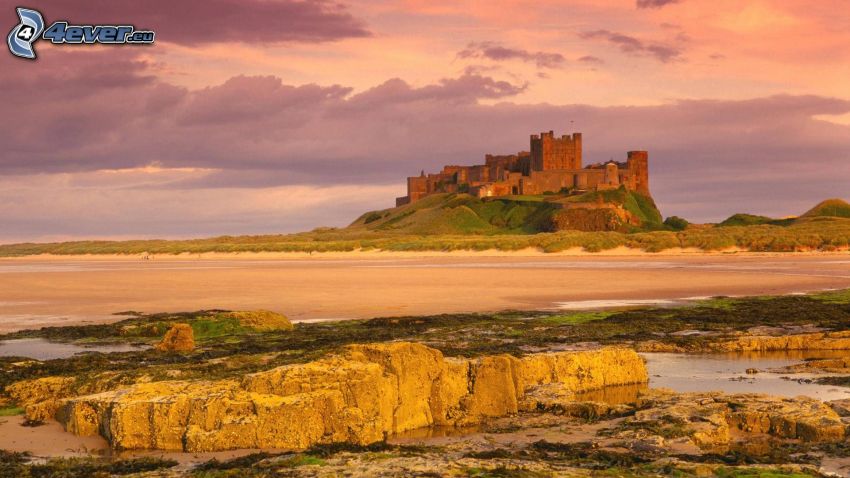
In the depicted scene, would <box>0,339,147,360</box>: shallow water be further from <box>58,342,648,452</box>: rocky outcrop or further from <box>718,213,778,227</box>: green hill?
<box>718,213,778,227</box>: green hill

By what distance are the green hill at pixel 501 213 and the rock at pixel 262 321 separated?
313ft

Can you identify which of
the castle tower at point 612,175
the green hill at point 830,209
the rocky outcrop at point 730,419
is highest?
the castle tower at point 612,175

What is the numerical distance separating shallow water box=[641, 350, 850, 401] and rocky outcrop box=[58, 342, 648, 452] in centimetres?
338

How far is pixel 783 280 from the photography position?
3428 centimetres

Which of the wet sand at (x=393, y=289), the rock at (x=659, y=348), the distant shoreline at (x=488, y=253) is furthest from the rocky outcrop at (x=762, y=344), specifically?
the distant shoreline at (x=488, y=253)

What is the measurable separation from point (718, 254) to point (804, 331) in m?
42.2

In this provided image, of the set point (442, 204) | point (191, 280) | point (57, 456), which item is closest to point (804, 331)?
point (57, 456)

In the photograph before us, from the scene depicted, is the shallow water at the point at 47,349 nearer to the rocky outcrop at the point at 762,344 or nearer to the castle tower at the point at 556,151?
the rocky outcrop at the point at 762,344

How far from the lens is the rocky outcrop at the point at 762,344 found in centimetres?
1612

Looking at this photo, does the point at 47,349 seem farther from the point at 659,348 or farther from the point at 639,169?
the point at 639,169

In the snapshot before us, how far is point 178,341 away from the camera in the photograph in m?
15.1

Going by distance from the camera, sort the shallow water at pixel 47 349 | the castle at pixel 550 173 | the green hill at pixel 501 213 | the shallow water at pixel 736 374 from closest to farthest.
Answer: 1. the shallow water at pixel 736 374
2. the shallow water at pixel 47 349
3. the green hill at pixel 501 213
4. the castle at pixel 550 173

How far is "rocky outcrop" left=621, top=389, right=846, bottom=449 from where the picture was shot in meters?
8.95

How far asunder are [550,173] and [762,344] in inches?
5049
